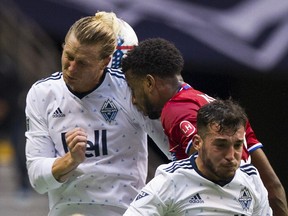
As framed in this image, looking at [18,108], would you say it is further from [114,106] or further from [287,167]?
[114,106]

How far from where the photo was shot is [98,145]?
202 inches

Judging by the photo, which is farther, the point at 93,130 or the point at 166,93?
the point at 93,130

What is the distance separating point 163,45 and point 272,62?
3.76 m

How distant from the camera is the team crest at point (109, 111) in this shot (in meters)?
5.17

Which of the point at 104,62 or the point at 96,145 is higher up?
the point at 104,62

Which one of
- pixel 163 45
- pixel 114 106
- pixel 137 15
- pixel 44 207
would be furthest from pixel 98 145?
pixel 44 207

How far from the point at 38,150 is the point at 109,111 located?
34 centimetres

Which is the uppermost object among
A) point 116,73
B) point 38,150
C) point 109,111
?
point 116,73

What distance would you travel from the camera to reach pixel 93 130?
5.16 meters

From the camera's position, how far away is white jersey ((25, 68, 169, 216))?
16.8 feet

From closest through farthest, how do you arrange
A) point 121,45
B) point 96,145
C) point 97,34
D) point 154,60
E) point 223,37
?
point 154,60 < point 97,34 < point 96,145 < point 121,45 < point 223,37

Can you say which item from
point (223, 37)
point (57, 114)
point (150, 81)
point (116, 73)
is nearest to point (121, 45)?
point (116, 73)

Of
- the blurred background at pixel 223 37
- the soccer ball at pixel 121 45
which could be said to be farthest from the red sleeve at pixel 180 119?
the blurred background at pixel 223 37

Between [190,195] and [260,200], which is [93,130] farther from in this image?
[260,200]
